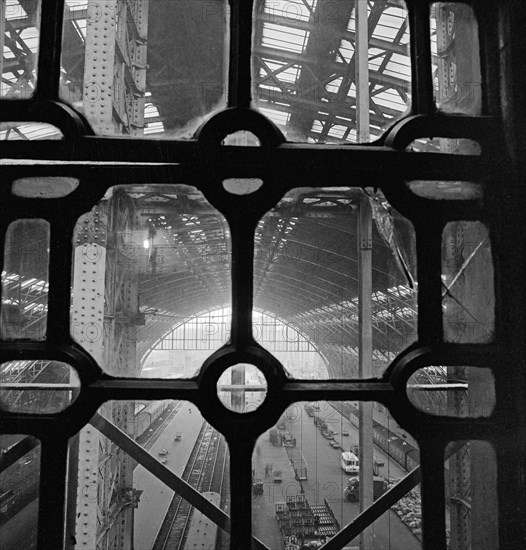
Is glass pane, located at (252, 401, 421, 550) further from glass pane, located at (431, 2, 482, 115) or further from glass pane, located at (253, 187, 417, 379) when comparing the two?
glass pane, located at (431, 2, 482, 115)

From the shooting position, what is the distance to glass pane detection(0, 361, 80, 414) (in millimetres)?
1050

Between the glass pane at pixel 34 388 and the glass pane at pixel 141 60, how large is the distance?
0.75 m

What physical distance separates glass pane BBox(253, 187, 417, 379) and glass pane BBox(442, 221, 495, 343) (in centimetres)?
9

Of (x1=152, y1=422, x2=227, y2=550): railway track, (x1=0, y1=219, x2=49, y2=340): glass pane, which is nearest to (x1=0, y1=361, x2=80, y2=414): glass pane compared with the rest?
(x1=0, y1=219, x2=49, y2=340): glass pane

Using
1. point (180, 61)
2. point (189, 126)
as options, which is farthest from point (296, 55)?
point (189, 126)

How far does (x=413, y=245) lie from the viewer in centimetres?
97

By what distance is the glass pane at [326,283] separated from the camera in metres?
1.12

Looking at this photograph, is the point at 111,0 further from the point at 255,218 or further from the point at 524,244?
the point at 524,244

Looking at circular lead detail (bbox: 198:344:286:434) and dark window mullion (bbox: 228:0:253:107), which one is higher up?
dark window mullion (bbox: 228:0:253:107)

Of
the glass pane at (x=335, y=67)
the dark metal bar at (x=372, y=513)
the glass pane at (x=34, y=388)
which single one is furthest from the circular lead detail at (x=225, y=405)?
the glass pane at (x=335, y=67)

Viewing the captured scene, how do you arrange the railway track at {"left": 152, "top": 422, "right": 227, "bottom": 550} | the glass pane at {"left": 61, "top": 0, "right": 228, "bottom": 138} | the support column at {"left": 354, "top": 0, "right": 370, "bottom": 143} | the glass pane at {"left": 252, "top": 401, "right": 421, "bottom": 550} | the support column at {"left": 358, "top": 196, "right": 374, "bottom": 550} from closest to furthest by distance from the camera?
1. the glass pane at {"left": 61, "top": 0, "right": 228, "bottom": 138}
2. the support column at {"left": 354, "top": 0, "right": 370, "bottom": 143}
3. the support column at {"left": 358, "top": 196, "right": 374, "bottom": 550}
4. the glass pane at {"left": 252, "top": 401, "right": 421, "bottom": 550}
5. the railway track at {"left": 152, "top": 422, "right": 227, "bottom": 550}

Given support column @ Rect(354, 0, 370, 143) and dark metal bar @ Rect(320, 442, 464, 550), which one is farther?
support column @ Rect(354, 0, 370, 143)

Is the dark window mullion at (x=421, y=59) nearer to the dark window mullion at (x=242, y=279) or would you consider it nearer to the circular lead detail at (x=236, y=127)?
the circular lead detail at (x=236, y=127)

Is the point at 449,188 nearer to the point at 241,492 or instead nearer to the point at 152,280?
the point at 241,492
